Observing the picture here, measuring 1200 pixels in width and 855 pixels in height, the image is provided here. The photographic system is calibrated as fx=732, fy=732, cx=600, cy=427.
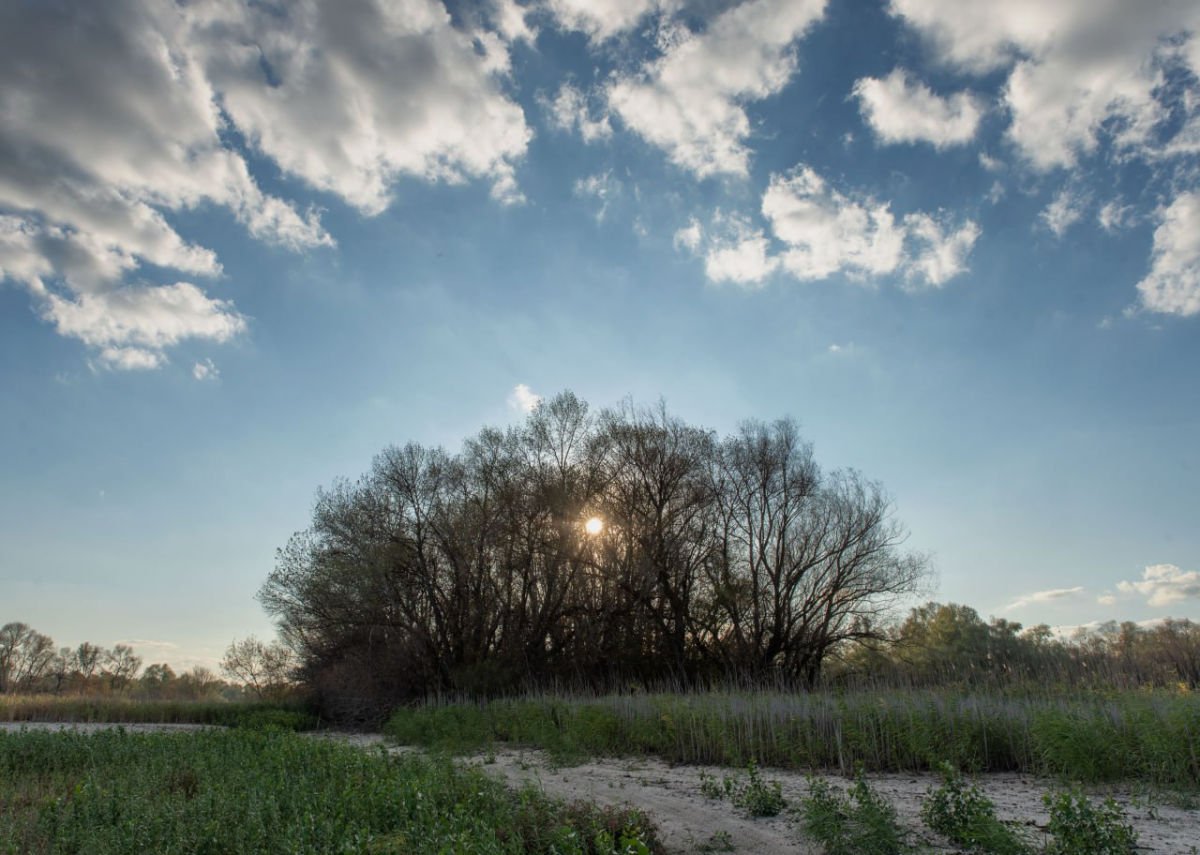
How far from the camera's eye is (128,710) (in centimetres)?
3319

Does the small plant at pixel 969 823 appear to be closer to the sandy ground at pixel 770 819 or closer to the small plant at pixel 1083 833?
the sandy ground at pixel 770 819

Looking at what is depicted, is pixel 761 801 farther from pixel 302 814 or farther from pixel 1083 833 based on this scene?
pixel 302 814

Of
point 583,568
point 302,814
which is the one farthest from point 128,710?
point 302,814

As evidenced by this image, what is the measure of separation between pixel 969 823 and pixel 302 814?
6.35 metres

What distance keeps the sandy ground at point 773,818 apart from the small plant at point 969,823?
148mm

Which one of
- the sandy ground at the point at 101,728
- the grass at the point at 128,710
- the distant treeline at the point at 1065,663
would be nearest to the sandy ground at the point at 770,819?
the distant treeline at the point at 1065,663

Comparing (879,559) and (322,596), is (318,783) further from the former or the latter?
(879,559)

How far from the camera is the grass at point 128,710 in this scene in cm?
3266

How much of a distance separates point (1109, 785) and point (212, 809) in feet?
35.7

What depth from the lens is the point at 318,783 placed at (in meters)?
9.34

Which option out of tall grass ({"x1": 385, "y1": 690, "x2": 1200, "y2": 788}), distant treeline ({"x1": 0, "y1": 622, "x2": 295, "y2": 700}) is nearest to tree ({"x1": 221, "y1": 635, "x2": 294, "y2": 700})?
distant treeline ({"x1": 0, "y1": 622, "x2": 295, "y2": 700})

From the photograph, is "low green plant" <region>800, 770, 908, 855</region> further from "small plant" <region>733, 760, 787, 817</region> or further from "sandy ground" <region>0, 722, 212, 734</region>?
"sandy ground" <region>0, 722, 212, 734</region>

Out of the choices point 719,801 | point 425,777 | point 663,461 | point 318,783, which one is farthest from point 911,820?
point 663,461

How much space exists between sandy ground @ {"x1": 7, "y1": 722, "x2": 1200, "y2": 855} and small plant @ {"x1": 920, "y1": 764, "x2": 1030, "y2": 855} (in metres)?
0.15
